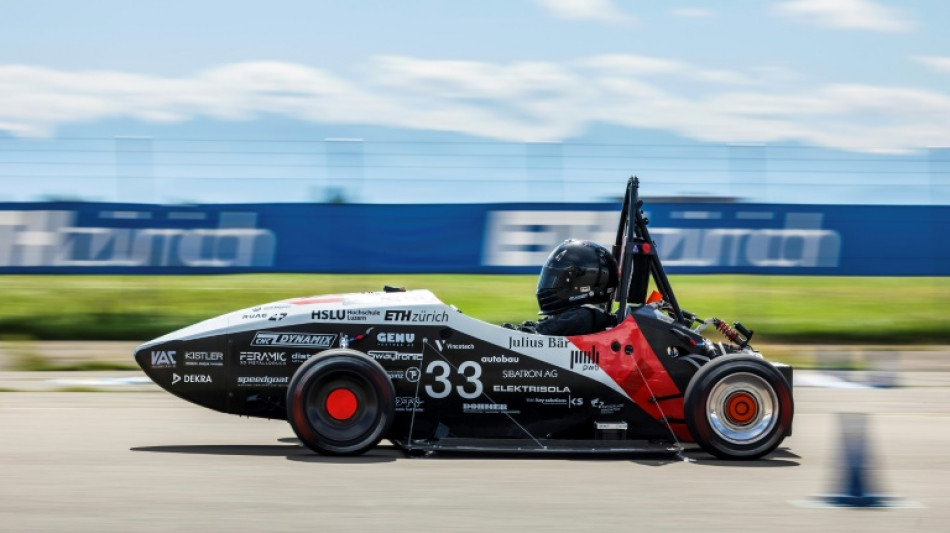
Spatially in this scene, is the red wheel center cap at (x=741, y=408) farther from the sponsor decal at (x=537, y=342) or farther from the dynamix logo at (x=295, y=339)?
the dynamix logo at (x=295, y=339)

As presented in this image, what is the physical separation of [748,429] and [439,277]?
8.95 meters

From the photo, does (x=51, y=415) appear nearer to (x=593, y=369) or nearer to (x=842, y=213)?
(x=593, y=369)

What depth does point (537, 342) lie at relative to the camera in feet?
25.5

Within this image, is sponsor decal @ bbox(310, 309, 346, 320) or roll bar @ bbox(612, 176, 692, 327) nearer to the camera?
sponsor decal @ bbox(310, 309, 346, 320)

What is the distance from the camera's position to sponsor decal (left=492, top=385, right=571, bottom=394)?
25.3 feet

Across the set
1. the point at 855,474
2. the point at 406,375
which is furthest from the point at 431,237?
the point at 855,474

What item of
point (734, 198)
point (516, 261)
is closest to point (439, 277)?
point (516, 261)

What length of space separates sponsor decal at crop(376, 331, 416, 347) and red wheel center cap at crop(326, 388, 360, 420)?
368 millimetres

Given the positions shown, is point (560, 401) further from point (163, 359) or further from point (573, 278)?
point (163, 359)

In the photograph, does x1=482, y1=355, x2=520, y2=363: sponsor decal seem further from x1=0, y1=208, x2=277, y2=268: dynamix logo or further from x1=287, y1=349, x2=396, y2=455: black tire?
x1=0, y1=208, x2=277, y2=268: dynamix logo

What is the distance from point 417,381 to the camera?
301 inches

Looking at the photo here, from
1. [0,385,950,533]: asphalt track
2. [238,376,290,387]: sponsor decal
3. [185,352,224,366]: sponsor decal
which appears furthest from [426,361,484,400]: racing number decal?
[185,352,224,366]: sponsor decal

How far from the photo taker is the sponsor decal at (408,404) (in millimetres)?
7637

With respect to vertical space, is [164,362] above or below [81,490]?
above
